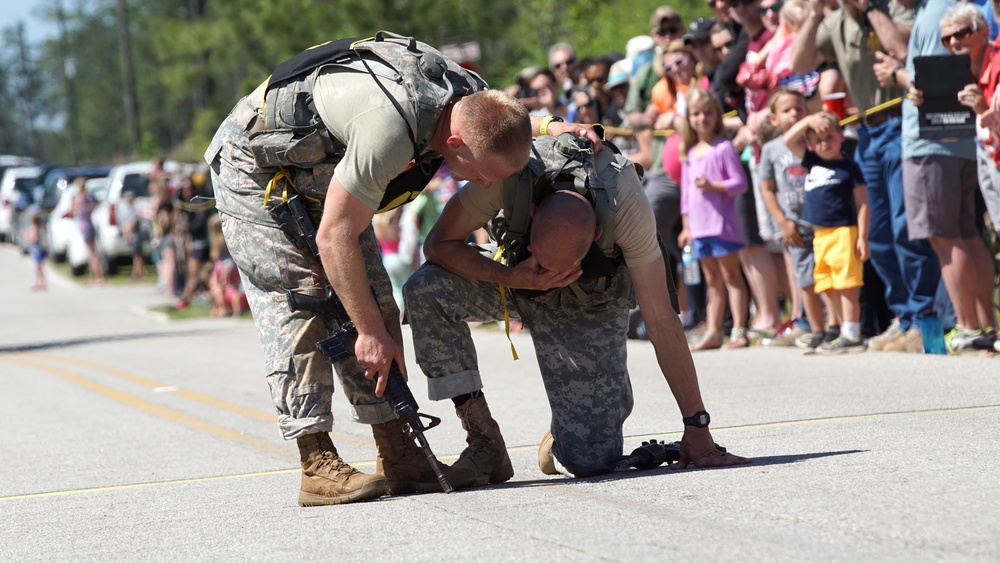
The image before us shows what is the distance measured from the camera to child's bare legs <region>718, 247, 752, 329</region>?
34.9 ft

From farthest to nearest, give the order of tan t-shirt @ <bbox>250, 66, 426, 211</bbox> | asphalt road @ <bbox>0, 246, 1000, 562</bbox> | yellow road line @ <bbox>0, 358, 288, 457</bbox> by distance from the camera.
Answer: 1. yellow road line @ <bbox>0, 358, 288, 457</bbox>
2. tan t-shirt @ <bbox>250, 66, 426, 211</bbox>
3. asphalt road @ <bbox>0, 246, 1000, 562</bbox>

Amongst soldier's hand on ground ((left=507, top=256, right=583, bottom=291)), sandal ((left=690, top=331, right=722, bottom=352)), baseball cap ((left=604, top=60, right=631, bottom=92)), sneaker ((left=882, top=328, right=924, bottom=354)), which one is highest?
baseball cap ((left=604, top=60, right=631, bottom=92))

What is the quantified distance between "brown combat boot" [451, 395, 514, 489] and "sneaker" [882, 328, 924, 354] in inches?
179

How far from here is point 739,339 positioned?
10.5 meters

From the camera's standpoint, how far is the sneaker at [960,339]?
871 cm

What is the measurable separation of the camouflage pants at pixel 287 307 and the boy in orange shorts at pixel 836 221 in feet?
15.8

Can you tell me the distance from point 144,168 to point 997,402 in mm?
23146

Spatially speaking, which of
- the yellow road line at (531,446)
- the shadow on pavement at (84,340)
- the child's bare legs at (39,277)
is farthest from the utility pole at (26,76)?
the yellow road line at (531,446)

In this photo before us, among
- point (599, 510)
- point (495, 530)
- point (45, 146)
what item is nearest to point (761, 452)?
point (599, 510)

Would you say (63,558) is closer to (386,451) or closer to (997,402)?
(386,451)

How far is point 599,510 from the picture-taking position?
464 cm

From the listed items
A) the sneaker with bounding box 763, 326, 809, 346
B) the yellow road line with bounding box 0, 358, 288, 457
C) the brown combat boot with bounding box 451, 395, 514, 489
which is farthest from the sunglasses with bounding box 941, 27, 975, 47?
the yellow road line with bounding box 0, 358, 288, 457

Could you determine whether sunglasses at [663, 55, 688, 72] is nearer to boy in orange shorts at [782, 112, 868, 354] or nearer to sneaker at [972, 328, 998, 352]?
boy in orange shorts at [782, 112, 868, 354]

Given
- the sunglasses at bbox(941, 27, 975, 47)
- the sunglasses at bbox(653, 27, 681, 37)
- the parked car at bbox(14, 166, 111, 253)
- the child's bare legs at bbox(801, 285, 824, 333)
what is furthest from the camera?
the parked car at bbox(14, 166, 111, 253)
